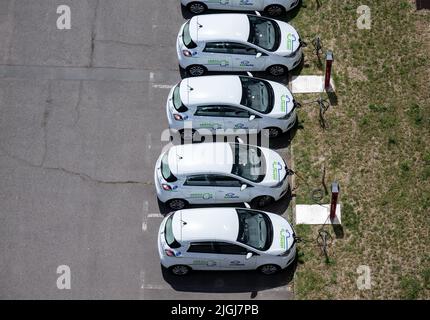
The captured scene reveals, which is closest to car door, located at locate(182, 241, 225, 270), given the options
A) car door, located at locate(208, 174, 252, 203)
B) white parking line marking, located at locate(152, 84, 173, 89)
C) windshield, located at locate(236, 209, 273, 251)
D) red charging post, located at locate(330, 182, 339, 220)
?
windshield, located at locate(236, 209, 273, 251)

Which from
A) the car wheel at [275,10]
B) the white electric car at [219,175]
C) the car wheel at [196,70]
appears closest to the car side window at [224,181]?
the white electric car at [219,175]

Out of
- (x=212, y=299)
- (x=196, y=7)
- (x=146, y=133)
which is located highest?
(x=196, y=7)

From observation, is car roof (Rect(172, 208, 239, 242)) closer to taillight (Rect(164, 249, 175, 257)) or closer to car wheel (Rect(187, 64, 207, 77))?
taillight (Rect(164, 249, 175, 257))

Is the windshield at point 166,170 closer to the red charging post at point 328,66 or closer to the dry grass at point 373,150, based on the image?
the dry grass at point 373,150

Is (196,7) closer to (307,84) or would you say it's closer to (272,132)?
(307,84)
